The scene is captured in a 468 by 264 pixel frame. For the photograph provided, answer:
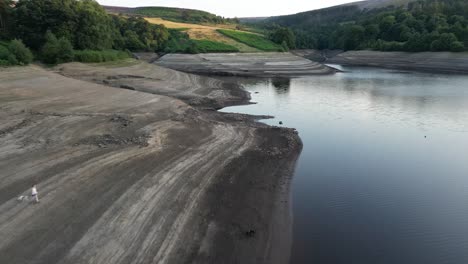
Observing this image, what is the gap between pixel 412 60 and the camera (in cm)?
8569

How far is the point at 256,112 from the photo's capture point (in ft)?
111

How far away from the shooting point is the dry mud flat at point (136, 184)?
10719 mm

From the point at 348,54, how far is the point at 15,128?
10550 cm

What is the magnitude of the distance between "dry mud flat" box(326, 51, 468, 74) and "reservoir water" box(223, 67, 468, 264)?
41.9m

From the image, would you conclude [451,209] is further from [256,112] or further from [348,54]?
[348,54]

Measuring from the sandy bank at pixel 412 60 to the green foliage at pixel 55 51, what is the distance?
66.7m

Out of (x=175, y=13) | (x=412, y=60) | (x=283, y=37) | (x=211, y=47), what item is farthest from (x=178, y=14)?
(x=412, y=60)

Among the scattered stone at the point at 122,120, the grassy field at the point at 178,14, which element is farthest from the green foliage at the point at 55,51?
the grassy field at the point at 178,14

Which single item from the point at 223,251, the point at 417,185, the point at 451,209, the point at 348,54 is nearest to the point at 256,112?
the point at 417,185

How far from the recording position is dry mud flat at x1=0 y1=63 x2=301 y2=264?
1072 centimetres

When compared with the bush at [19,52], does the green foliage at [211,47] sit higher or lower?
lower

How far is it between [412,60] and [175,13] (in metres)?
116

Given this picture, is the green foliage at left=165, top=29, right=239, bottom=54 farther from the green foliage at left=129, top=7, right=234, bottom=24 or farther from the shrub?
the green foliage at left=129, top=7, right=234, bottom=24

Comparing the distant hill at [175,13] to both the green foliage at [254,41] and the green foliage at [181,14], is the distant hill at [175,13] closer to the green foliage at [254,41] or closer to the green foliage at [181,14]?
the green foliage at [181,14]
